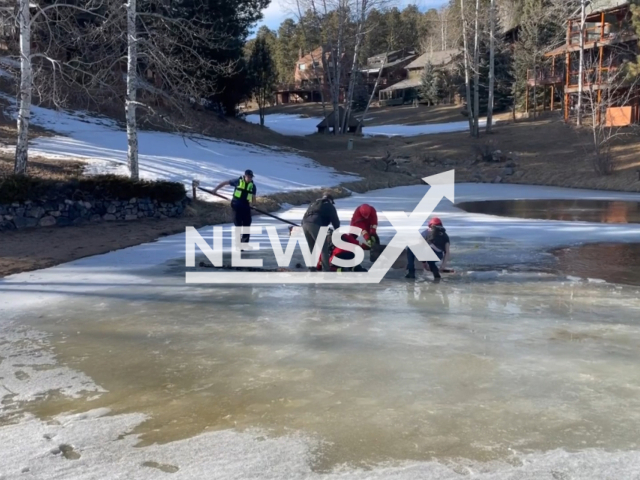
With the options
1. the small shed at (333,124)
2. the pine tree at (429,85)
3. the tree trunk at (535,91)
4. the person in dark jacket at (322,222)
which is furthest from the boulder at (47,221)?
the pine tree at (429,85)

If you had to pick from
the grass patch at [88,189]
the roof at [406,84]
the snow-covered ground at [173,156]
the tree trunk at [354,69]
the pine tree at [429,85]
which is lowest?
the grass patch at [88,189]

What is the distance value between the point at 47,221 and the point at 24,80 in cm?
327

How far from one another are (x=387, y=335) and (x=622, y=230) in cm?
1003

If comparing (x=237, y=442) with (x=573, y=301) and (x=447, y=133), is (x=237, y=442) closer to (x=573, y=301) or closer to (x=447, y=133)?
(x=573, y=301)

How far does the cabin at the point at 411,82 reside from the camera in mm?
72750

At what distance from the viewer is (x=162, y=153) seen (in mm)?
25328

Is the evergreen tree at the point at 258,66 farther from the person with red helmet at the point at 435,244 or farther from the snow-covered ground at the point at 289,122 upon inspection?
the person with red helmet at the point at 435,244

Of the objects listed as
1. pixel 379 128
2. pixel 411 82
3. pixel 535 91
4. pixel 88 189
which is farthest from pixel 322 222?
pixel 411 82

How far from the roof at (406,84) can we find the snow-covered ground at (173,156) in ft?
150

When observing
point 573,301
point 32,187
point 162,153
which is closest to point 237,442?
point 573,301

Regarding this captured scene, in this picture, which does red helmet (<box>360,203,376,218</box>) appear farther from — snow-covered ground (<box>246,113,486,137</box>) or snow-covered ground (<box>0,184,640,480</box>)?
snow-covered ground (<box>246,113,486,137</box>)

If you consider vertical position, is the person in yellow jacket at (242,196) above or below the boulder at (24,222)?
above

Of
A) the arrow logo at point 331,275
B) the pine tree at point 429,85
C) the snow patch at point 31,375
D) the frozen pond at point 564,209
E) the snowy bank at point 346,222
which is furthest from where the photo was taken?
the pine tree at point 429,85

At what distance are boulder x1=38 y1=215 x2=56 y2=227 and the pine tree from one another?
56.6 meters
